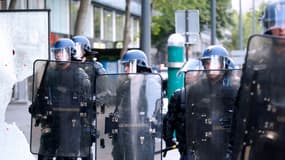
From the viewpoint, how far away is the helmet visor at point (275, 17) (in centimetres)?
349

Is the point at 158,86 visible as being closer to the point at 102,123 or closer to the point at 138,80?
the point at 138,80

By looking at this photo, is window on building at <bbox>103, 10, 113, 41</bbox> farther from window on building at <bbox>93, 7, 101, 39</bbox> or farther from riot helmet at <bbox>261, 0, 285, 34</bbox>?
riot helmet at <bbox>261, 0, 285, 34</bbox>

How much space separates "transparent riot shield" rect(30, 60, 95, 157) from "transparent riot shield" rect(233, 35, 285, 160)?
2.46m

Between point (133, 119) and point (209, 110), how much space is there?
71 centimetres

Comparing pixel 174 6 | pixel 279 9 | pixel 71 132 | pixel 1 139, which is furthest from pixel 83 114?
pixel 174 6

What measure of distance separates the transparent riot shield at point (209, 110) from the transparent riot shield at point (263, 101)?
4.66 feet

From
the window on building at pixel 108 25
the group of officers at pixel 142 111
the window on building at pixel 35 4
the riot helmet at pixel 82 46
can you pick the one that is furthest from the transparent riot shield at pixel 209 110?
the window on building at pixel 108 25

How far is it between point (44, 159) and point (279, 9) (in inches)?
123

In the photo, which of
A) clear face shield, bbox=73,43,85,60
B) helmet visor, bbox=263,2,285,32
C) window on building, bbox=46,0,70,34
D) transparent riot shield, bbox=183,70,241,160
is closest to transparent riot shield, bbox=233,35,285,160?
helmet visor, bbox=263,2,285,32

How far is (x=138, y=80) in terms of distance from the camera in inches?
209

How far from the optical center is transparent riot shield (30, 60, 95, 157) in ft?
18.7

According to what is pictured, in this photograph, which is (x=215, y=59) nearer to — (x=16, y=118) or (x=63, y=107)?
(x=63, y=107)

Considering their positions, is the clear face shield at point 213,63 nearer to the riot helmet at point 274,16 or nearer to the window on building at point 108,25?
the riot helmet at point 274,16

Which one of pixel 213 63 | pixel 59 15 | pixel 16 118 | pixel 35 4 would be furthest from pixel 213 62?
pixel 59 15
